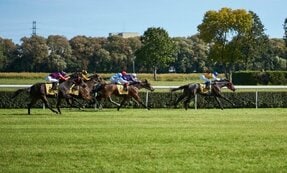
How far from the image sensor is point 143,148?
9.24 metres

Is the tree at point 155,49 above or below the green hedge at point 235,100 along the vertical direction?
above

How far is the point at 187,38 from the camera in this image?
117 m

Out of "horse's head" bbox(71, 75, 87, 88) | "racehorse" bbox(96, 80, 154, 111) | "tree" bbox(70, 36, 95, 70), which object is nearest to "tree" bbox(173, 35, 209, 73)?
"tree" bbox(70, 36, 95, 70)

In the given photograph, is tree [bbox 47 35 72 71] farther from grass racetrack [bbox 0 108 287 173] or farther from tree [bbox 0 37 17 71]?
grass racetrack [bbox 0 108 287 173]

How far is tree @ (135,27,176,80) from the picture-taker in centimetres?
8025

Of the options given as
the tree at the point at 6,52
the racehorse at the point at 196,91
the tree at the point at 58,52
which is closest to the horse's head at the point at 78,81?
the racehorse at the point at 196,91

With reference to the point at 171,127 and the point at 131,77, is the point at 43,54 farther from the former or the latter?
the point at 171,127

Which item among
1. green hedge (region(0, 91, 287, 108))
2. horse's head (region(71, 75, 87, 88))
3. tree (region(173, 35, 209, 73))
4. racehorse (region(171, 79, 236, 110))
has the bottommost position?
Answer: green hedge (region(0, 91, 287, 108))

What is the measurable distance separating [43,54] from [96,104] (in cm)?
6904

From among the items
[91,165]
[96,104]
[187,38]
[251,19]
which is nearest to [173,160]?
[91,165]

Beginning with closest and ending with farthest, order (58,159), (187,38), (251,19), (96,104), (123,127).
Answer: (58,159) → (123,127) → (96,104) → (251,19) → (187,38)

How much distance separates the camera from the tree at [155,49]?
8025 cm

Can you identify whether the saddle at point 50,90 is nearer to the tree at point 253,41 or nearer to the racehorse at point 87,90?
the racehorse at point 87,90

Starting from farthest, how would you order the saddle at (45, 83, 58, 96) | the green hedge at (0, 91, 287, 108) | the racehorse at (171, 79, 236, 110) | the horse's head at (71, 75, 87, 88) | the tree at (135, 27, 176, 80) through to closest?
the tree at (135, 27, 176, 80) < the green hedge at (0, 91, 287, 108) < the racehorse at (171, 79, 236, 110) < the horse's head at (71, 75, 87, 88) < the saddle at (45, 83, 58, 96)
